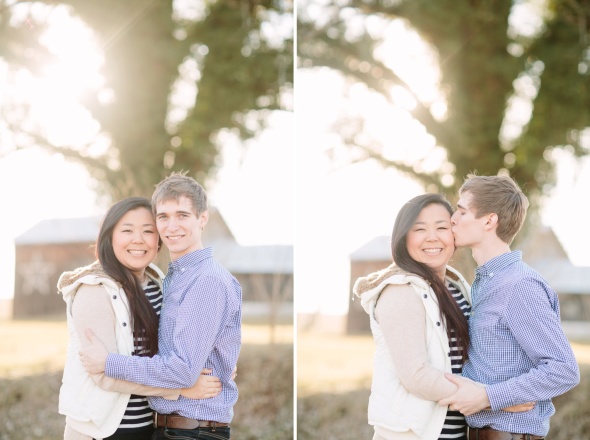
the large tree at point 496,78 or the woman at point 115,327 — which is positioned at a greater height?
the large tree at point 496,78

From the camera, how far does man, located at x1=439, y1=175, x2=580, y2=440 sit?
1.89m

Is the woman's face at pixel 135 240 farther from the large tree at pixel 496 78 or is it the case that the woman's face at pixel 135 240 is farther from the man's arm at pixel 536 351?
the large tree at pixel 496 78

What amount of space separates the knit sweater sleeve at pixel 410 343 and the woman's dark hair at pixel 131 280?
2.07ft

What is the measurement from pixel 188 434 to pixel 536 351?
94 centimetres

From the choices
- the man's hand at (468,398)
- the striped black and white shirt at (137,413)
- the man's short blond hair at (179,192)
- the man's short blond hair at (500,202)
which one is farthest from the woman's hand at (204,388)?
the man's short blond hair at (500,202)

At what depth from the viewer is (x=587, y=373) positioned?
536cm

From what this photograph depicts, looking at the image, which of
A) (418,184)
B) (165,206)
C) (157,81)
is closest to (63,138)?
(157,81)

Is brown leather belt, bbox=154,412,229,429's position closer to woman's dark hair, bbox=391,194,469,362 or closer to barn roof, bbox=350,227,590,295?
woman's dark hair, bbox=391,194,469,362

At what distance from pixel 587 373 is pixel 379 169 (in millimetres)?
2163

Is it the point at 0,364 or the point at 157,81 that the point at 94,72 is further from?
the point at 0,364

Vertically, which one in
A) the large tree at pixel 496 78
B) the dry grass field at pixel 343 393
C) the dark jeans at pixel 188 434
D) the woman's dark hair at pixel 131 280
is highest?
the large tree at pixel 496 78

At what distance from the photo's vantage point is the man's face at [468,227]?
2.06 m

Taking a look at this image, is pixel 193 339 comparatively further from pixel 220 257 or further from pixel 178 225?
pixel 220 257

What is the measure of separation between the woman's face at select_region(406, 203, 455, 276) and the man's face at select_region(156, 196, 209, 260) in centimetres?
61
